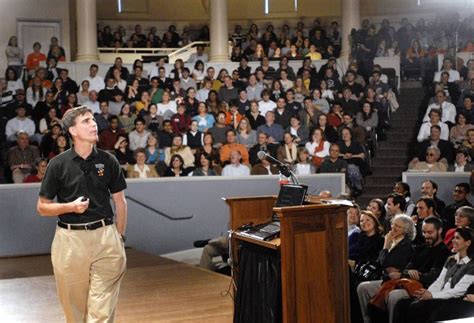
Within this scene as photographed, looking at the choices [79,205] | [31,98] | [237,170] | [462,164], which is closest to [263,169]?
[237,170]

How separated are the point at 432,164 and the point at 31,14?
36.7ft

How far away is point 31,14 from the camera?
727 inches

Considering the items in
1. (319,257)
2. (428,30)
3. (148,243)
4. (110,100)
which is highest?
(428,30)

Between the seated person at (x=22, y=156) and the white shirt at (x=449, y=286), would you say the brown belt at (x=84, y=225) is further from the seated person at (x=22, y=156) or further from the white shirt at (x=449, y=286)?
the seated person at (x=22, y=156)

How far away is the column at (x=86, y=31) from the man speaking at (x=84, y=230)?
12.4 m

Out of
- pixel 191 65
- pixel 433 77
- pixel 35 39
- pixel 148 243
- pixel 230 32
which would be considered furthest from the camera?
pixel 230 32

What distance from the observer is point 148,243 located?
37.0 feet

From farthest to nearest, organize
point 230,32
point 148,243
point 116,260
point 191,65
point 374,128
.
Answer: point 230,32
point 191,65
point 374,128
point 148,243
point 116,260

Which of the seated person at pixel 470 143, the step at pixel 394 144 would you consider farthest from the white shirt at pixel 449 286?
the step at pixel 394 144

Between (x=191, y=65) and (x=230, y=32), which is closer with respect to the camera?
(x=191, y=65)

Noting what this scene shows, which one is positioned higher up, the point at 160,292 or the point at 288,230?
the point at 288,230

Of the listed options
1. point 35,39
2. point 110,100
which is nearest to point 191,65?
point 110,100

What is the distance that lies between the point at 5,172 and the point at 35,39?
25.4 feet

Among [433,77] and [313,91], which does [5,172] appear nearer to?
[313,91]
